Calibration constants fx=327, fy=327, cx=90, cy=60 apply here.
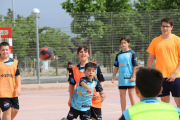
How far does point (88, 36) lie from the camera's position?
16.9 metres

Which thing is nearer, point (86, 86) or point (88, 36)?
point (86, 86)

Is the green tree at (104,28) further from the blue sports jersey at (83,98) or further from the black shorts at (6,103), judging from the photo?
the blue sports jersey at (83,98)

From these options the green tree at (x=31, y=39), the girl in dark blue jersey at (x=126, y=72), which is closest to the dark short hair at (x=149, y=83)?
the girl in dark blue jersey at (x=126, y=72)

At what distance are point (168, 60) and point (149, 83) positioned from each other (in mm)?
3669

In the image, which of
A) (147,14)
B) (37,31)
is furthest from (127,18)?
(37,31)

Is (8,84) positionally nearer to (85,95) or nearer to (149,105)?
(85,95)

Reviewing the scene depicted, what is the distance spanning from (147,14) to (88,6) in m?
11.5

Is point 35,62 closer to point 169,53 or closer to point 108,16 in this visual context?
point 108,16

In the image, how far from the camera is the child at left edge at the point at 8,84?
5957mm

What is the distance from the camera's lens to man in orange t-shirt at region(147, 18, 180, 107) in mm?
5862

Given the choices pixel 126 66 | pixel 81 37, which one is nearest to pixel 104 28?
pixel 81 37

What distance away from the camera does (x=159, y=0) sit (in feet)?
88.8

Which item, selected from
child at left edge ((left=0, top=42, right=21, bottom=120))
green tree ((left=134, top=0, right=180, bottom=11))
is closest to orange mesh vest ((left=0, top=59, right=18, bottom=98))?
child at left edge ((left=0, top=42, right=21, bottom=120))

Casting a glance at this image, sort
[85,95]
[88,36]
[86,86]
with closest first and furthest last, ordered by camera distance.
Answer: [86,86]
[85,95]
[88,36]
